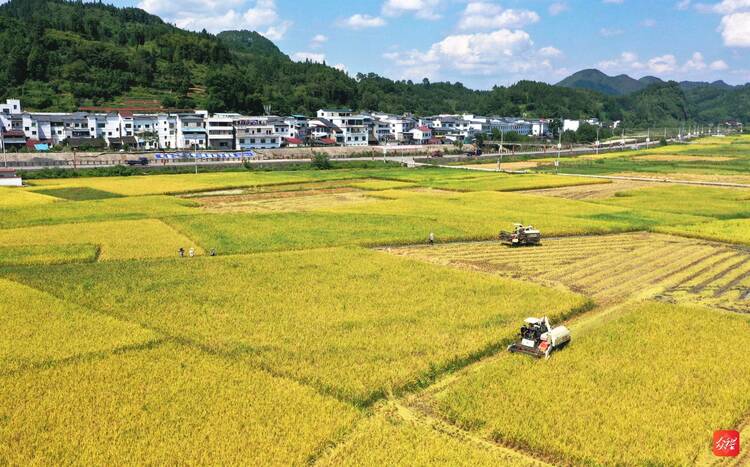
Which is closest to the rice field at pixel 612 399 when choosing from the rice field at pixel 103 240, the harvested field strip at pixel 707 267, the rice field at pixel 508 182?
the harvested field strip at pixel 707 267

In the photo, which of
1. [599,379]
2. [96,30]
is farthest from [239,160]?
[96,30]

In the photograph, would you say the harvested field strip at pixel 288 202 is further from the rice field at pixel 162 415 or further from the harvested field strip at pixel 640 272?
the rice field at pixel 162 415

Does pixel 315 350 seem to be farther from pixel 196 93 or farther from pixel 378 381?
pixel 196 93

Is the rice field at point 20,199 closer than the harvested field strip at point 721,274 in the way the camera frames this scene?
No

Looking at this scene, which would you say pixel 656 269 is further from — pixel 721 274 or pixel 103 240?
pixel 103 240

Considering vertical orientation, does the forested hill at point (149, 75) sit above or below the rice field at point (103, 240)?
above

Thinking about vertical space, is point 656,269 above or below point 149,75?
below

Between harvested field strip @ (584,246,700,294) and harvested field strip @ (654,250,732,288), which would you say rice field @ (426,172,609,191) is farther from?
harvested field strip @ (584,246,700,294)

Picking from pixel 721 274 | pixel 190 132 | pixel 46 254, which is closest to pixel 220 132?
pixel 190 132
